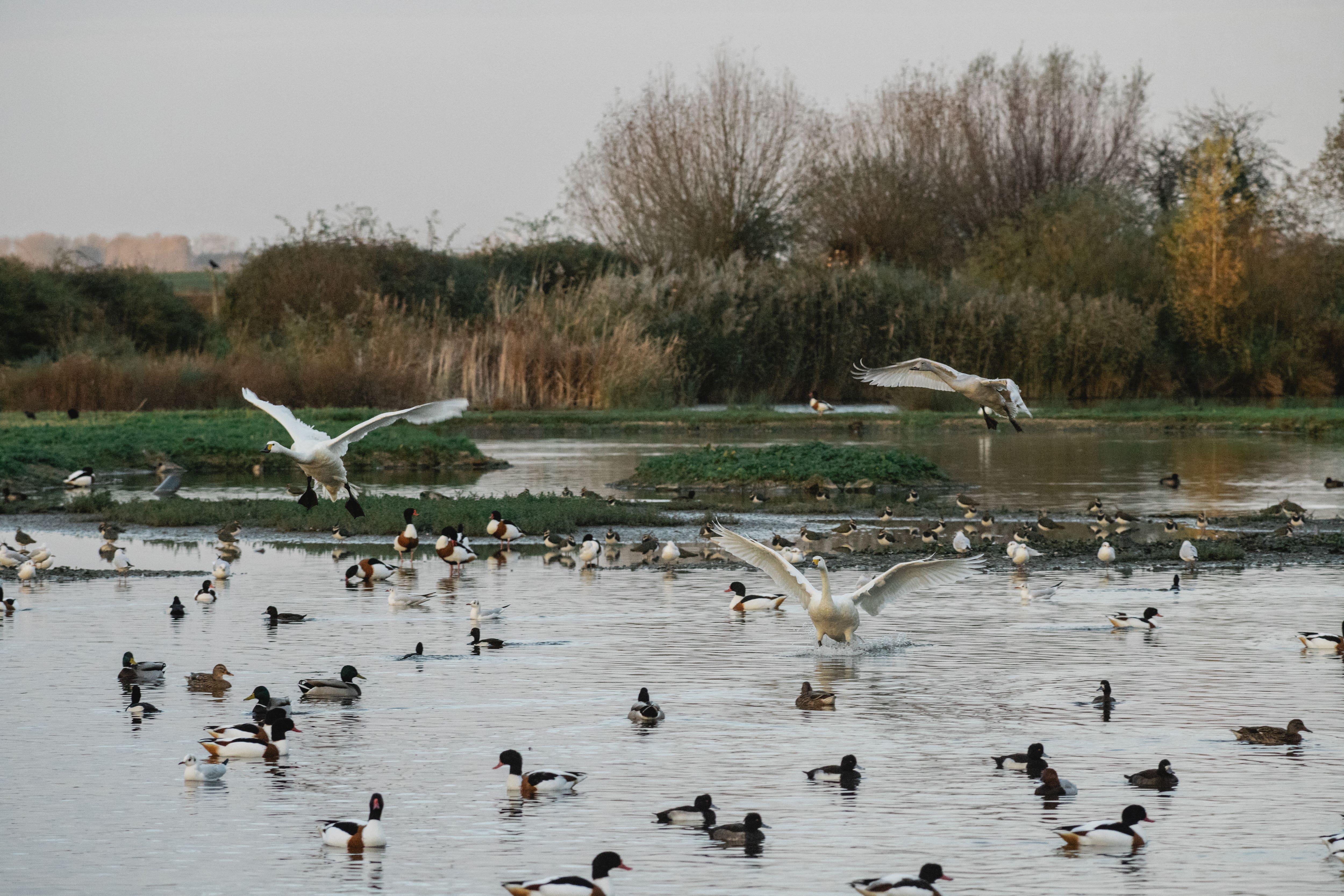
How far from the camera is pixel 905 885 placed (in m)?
7.25

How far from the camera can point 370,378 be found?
39312mm

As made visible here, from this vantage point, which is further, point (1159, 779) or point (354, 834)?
point (1159, 779)

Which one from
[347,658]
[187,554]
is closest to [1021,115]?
[187,554]

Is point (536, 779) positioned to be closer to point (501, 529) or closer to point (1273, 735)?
point (1273, 735)

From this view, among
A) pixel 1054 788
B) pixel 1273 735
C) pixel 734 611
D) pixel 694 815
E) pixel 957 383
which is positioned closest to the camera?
pixel 694 815

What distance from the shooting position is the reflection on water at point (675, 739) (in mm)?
8102

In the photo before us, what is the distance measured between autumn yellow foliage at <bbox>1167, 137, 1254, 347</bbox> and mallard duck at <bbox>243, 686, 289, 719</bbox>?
43.1 metres

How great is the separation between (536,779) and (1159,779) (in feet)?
11.0

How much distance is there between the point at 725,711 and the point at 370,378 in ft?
95.6

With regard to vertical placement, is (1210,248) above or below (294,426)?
above

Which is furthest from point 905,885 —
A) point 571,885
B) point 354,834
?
point 354,834

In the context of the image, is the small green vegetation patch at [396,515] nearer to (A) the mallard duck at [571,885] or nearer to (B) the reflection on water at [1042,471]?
(B) the reflection on water at [1042,471]

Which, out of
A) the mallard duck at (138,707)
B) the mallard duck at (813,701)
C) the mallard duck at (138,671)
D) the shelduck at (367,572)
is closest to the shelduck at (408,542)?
the shelduck at (367,572)

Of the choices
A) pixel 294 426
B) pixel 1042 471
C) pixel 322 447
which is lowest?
pixel 1042 471
